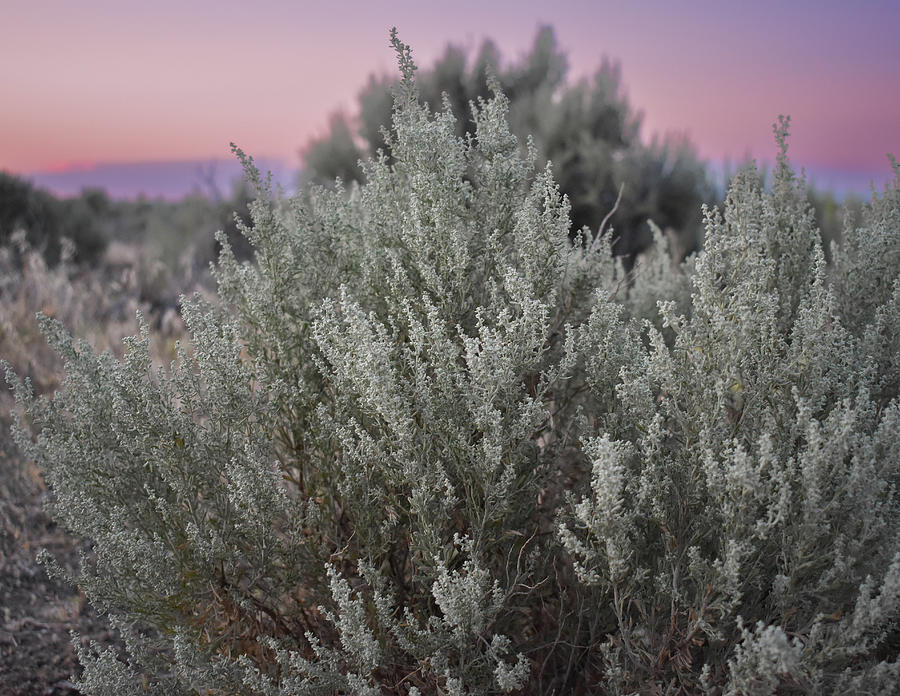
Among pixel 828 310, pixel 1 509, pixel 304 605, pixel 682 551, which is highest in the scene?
pixel 828 310

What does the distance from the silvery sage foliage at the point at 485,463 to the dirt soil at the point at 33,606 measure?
744 mm

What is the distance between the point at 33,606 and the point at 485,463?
3.31m

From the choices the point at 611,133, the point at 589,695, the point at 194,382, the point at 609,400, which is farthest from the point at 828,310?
the point at 611,133

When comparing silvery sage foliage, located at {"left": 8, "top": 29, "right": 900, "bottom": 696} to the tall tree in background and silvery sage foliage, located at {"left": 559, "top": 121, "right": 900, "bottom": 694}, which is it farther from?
the tall tree in background

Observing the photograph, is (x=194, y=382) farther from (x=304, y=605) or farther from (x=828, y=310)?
(x=828, y=310)

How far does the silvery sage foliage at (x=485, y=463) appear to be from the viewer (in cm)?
201

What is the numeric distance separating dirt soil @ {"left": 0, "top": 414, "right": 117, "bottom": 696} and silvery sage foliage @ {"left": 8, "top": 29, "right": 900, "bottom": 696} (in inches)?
29.3

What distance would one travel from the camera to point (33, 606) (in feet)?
13.4

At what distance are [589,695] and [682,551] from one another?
682 millimetres

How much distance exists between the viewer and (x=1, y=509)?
15.7 ft

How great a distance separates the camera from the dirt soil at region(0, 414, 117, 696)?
11.4 feet

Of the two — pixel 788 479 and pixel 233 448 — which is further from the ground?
pixel 788 479

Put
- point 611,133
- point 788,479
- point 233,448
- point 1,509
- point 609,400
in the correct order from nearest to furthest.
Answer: point 788,479 → point 609,400 → point 233,448 → point 1,509 → point 611,133

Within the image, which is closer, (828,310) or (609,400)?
(828,310)
